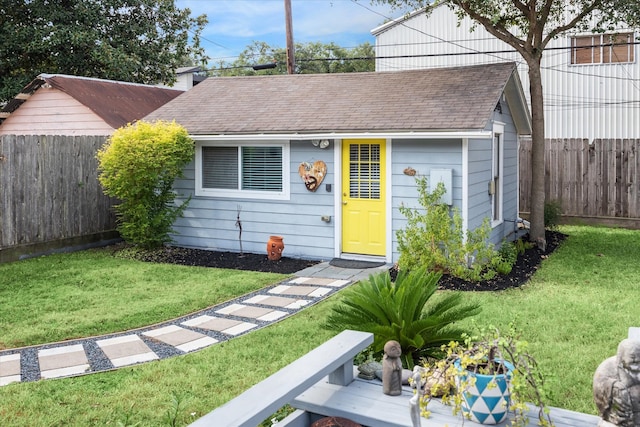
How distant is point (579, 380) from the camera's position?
196 inches

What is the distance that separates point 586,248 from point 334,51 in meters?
39.3

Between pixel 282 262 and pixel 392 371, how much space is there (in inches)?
264

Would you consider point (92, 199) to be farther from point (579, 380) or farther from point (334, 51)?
point (334, 51)

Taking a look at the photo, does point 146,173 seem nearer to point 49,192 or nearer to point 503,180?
point 49,192

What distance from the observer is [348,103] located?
1123cm

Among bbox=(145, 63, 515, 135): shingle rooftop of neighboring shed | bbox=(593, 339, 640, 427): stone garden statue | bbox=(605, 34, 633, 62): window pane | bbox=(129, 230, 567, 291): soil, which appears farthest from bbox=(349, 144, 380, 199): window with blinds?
bbox=(605, 34, 633, 62): window pane

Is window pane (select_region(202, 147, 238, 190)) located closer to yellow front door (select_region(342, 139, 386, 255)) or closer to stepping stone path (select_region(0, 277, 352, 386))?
yellow front door (select_region(342, 139, 386, 255))

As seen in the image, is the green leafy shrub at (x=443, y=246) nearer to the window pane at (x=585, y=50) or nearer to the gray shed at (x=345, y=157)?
the gray shed at (x=345, y=157)

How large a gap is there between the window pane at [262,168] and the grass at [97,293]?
203 cm

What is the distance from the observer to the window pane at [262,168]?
11.1 m

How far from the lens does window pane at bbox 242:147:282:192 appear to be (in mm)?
11133

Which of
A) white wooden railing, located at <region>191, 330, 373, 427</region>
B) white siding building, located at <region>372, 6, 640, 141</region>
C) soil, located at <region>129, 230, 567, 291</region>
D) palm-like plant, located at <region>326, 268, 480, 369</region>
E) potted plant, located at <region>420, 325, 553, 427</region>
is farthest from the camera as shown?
white siding building, located at <region>372, 6, 640, 141</region>

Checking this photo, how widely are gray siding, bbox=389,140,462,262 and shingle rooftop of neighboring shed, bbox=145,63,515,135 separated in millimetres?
359

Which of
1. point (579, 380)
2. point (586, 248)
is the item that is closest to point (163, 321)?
point (579, 380)
